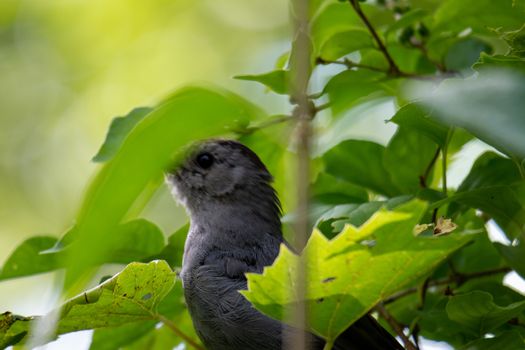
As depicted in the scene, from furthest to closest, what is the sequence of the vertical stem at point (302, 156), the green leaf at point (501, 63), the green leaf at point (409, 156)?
the green leaf at point (409, 156) < the green leaf at point (501, 63) < the vertical stem at point (302, 156)

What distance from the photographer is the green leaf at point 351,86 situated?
203 cm

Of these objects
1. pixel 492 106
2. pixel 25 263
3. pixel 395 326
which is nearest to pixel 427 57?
pixel 395 326

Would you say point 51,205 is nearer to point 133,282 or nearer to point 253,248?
point 253,248

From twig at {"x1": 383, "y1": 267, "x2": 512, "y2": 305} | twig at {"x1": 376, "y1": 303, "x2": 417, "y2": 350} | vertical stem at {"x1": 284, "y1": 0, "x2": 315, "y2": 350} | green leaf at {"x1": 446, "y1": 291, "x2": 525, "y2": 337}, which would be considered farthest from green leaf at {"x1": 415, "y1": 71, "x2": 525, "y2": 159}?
twig at {"x1": 383, "y1": 267, "x2": 512, "y2": 305}

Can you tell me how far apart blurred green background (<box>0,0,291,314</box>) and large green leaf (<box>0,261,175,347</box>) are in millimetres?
2789

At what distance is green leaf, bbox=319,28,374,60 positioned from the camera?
2145 millimetres

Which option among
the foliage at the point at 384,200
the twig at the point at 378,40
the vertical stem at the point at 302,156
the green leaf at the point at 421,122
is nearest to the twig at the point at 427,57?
the foliage at the point at 384,200

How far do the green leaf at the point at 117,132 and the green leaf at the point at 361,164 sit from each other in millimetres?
518

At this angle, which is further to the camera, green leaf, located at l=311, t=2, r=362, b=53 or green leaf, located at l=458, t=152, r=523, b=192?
green leaf, located at l=311, t=2, r=362, b=53

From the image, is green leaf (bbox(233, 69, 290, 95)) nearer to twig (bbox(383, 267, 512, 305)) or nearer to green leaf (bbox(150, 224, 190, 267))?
green leaf (bbox(150, 224, 190, 267))

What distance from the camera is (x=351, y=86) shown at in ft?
6.81

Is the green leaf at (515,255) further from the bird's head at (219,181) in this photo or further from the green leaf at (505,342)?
the bird's head at (219,181)

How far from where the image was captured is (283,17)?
5.55m

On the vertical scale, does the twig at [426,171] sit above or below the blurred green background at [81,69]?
above
